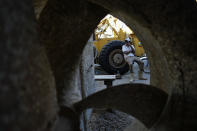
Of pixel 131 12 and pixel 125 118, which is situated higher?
pixel 131 12

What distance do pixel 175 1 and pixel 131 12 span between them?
166mm

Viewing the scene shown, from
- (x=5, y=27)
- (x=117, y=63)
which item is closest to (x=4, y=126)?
(x=5, y=27)

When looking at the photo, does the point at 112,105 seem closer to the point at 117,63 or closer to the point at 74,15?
the point at 74,15

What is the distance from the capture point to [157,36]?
2.36ft

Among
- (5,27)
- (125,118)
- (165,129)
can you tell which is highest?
(5,27)

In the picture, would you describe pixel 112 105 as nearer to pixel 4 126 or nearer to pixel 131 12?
pixel 131 12

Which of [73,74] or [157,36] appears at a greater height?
[157,36]

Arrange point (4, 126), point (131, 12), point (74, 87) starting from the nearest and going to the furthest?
point (4, 126)
point (131, 12)
point (74, 87)

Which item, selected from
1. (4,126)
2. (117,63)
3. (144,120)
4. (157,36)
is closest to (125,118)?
(144,120)

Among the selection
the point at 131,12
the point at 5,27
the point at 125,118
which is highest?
the point at 131,12

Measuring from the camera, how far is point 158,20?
67cm

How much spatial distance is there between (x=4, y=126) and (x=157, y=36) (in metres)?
0.61

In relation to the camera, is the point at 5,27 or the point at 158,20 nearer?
the point at 5,27

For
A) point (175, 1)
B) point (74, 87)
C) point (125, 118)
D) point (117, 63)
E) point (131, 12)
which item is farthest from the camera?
point (117, 63)
